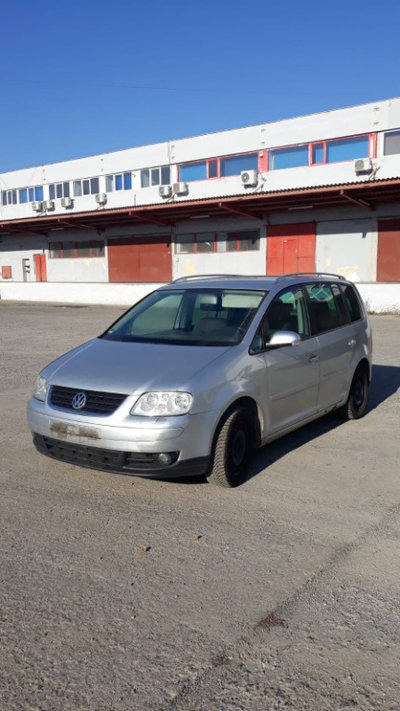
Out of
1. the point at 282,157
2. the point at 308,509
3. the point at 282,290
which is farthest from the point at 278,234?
the point at 308,509

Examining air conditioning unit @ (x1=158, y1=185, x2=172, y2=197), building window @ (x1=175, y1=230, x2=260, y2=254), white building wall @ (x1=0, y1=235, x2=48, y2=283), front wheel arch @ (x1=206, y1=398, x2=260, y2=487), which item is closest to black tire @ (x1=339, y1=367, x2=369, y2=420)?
front wheel arch @ (x1=206, y1=398, x2=260, y2=487)

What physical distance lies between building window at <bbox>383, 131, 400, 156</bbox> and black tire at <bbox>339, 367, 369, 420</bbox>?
70.6 ft

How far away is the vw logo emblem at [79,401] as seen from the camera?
184 inches

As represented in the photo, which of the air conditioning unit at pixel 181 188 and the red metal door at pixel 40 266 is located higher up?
the air conditioning unit at pixel 181 188

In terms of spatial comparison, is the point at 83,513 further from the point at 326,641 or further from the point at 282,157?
the point at 282,157

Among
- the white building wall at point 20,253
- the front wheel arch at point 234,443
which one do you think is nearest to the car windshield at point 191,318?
the front wheel arch at point 234,443

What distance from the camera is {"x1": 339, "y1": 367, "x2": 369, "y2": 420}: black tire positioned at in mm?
7105

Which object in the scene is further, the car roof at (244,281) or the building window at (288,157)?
the building window at (288,157)

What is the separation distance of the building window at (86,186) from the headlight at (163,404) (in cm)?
3587

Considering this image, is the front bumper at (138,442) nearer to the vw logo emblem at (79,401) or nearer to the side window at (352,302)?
the vw logo emblem at (79,401)

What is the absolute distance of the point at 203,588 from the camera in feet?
11.2

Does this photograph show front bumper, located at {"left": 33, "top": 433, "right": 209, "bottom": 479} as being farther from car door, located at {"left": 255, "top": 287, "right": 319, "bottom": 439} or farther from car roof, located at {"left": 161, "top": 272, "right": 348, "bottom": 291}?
car roof, located at {"left": 161, "top": 272, "right": 348, "bottom": 291}

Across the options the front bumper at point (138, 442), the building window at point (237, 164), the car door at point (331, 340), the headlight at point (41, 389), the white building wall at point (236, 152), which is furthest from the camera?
the building window at point (237, 164)

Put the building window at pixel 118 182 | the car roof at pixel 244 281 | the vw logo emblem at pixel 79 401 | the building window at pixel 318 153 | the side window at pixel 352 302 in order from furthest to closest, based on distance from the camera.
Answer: the building window at pixel 118 182 → the building window at pixel 318 153 → the side window at pixel 352 302 → the car roof at pixel 244 281 → the vw logo emblem at pixel 79 401
